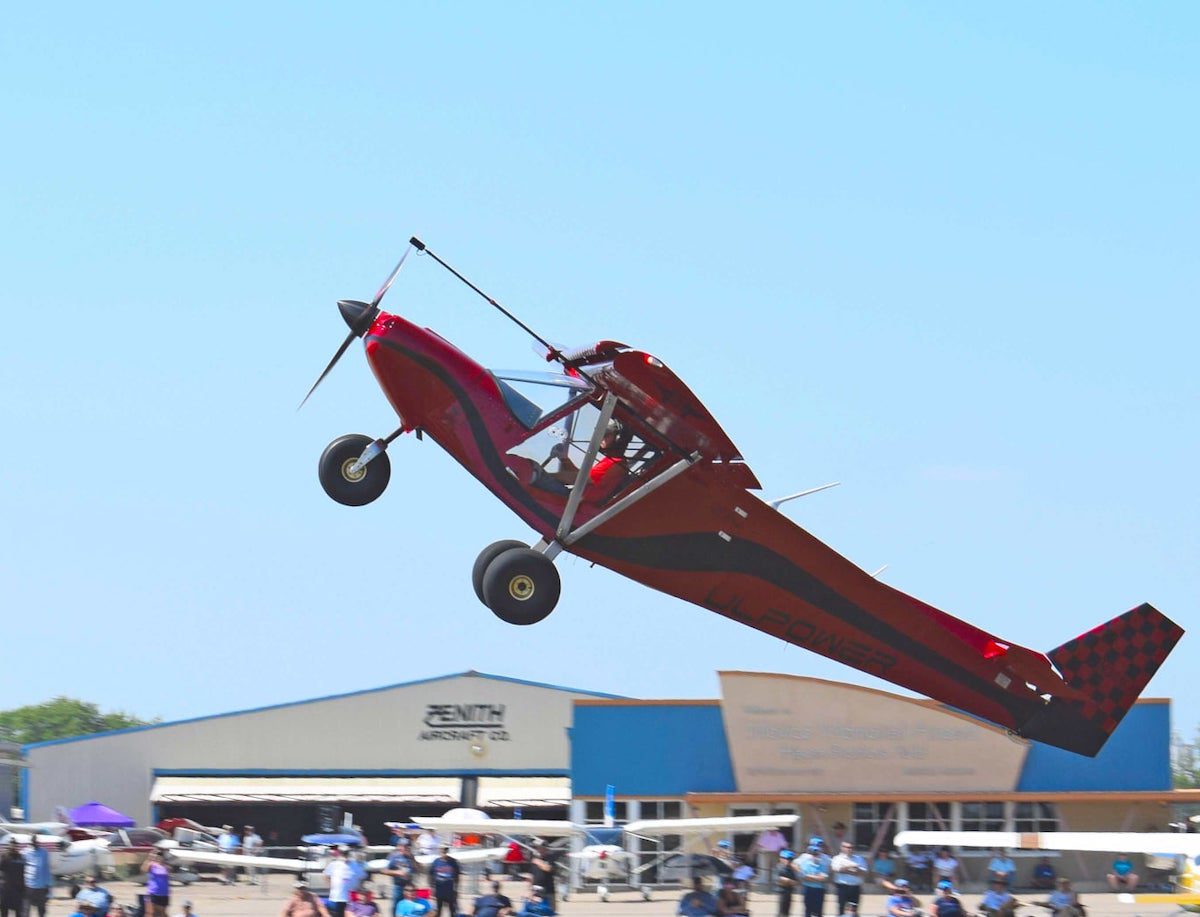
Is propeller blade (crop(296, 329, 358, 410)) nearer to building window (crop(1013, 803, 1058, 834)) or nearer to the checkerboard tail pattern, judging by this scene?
the checkerboard tail pattern

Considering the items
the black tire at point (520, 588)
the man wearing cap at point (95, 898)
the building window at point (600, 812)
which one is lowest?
the man wearing cap at point (95, 898)

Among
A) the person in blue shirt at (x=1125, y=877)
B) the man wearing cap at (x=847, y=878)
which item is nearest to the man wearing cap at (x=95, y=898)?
the man wearing cap at (x=847, y=878)

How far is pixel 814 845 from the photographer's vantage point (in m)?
21.1

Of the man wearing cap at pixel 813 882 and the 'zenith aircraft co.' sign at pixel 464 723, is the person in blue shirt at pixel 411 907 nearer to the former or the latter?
the man wearing cap at pixel 813 882

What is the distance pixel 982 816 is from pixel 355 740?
17.6 metres

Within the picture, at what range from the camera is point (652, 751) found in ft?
103

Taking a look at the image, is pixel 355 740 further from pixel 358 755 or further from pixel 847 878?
pixel 847 878

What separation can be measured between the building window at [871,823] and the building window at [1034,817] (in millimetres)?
2127

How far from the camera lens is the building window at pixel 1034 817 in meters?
29.3

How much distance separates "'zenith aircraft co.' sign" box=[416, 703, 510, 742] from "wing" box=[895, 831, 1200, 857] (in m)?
19.1

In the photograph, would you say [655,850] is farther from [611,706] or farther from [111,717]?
[111,717]

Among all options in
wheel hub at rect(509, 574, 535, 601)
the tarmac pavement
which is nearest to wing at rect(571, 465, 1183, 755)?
wheel hub at rect(509, 574, 535, 601)

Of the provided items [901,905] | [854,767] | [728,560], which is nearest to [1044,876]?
[854,767]

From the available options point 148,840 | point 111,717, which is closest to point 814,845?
point 148,840
